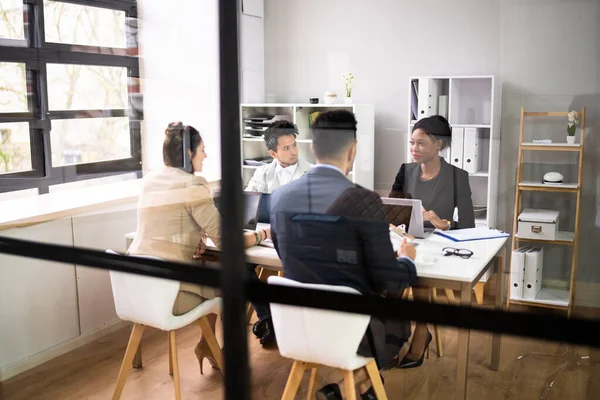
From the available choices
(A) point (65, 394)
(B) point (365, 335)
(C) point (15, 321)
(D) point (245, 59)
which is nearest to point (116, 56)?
(D) point (245, 59)

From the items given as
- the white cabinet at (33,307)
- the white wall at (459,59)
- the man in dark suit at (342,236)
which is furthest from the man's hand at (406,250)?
the white cabinet at (33,307)

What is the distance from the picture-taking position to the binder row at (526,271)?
95cm

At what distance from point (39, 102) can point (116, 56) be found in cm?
51

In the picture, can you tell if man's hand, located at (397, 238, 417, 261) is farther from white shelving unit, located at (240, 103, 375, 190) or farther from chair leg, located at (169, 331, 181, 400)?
chair leg, located at (169, 331, 181, 400)

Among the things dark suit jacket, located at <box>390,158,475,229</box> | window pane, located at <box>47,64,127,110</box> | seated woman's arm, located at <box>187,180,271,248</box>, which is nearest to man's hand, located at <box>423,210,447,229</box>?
dark suit jacket, located at <box>390,158,475,229</box>

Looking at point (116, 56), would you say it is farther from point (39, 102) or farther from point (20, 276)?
point (20, 276)

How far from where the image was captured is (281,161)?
48.8 inches

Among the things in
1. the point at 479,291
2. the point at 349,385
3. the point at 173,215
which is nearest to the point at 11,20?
the point at 173,215

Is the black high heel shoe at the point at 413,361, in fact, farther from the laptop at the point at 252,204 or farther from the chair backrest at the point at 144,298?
the chair backrest at the point at 144,298

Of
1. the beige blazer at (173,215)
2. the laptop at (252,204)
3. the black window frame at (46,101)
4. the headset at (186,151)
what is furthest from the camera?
the black window frame at (46,101)

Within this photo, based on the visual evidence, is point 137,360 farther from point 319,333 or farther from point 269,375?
point 319,333

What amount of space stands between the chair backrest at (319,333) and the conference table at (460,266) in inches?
5.0

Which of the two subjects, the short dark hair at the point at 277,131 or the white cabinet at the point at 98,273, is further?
the white cabinet at the point at 98,273

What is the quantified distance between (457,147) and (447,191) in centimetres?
9
